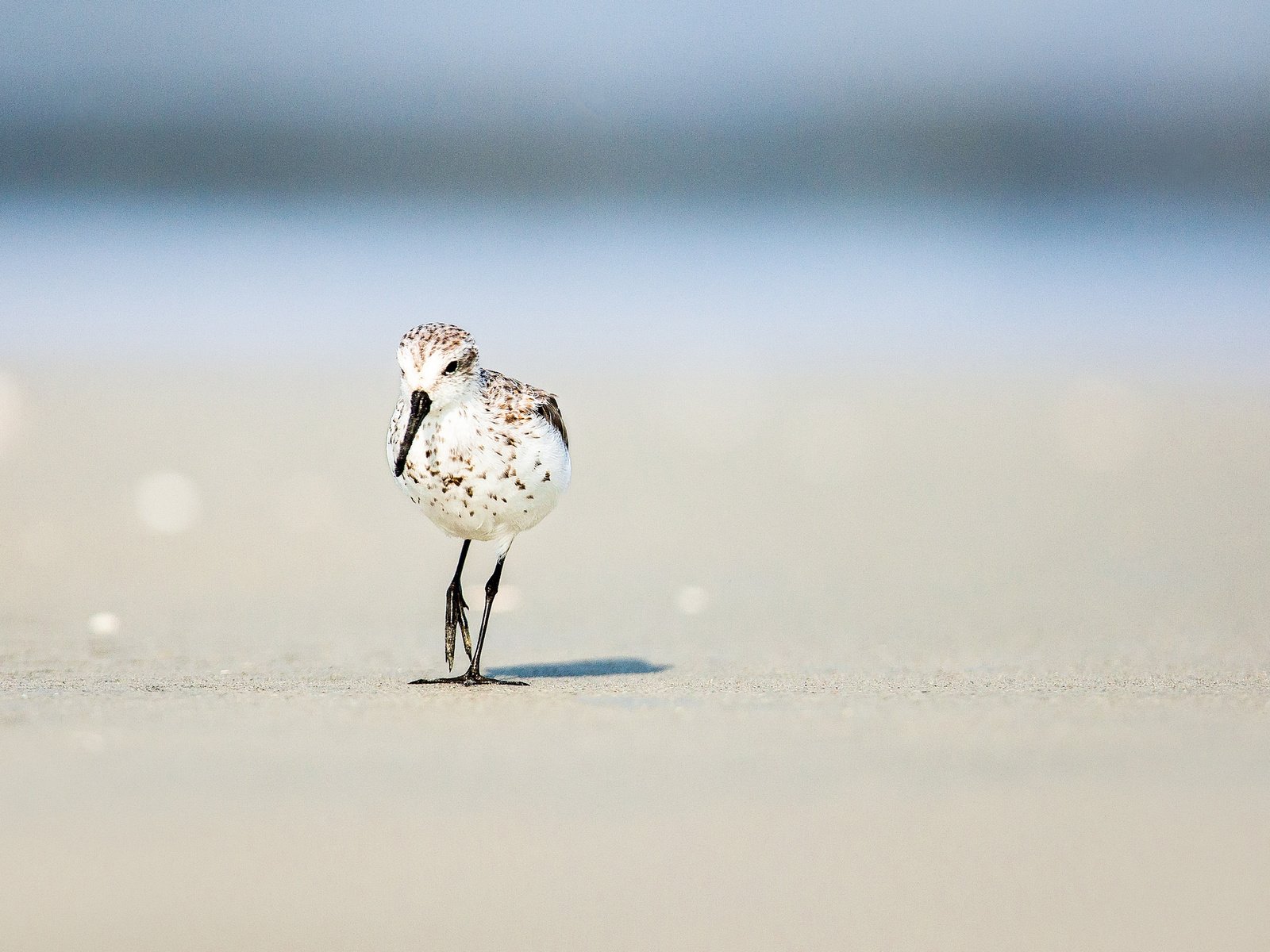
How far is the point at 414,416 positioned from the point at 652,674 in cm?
116

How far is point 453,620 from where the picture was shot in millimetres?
5023

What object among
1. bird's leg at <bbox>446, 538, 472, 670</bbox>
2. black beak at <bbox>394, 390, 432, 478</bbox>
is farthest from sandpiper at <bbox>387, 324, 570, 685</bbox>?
bird's leg at <bbox>446, 538, 472, 670</bbox>

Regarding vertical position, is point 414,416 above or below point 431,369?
below

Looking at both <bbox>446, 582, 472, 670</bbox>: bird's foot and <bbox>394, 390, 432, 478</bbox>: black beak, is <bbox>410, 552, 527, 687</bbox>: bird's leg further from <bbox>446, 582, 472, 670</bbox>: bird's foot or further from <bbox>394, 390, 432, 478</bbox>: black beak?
<bbox>394, 390, 432, 478</bbox>: black beak

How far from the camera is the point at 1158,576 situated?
6551 mm

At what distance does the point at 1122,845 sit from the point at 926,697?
1.28 m

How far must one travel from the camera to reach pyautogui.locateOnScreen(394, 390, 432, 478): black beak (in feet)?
14.0

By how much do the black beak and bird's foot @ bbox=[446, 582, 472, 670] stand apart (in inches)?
31.4

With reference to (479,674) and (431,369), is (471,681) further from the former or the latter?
(431,369)

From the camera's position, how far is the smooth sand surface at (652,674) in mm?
2770

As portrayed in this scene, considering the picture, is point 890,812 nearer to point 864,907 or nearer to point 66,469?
point 864,907

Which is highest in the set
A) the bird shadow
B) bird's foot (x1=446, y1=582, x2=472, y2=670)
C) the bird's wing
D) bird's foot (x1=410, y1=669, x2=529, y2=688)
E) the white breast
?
the bird's wing

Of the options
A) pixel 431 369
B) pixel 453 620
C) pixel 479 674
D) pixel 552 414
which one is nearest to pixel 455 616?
pixel 453 620

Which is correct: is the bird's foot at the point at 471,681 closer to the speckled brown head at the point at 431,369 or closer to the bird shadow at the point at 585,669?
the bird shadow at the point at 585,669
